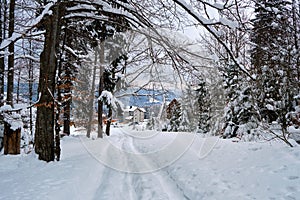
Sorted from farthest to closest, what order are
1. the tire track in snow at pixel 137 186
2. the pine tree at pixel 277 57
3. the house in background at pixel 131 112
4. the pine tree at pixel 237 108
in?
1. the house in background at pixel 131 112
2. the pine tree at pixel 237 108
3. the pine tree at pixel 277 57
4. the tire track in snow at pixel 137 186

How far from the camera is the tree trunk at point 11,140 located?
7.90 m

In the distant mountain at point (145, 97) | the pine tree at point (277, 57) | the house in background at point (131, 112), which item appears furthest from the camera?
the house in background at point (131, 112)

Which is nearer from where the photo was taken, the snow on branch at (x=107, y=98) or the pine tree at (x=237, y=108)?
the pine tree at (x=237, y=108)

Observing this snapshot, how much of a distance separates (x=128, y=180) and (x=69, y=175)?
4.03ft

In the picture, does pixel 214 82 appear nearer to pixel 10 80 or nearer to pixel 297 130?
pixel 297 130

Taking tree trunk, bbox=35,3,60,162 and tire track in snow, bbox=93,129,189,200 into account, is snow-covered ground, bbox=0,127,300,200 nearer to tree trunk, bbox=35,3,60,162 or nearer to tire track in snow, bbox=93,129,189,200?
tire track in snow, bbox=93,129,189,200

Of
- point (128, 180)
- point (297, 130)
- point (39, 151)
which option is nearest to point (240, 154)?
Answer: point (297, 130)

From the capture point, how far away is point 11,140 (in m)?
7.98

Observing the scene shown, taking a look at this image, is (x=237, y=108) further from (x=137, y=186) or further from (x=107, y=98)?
(x=137, y=186)

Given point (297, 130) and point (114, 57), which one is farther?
point (114, 57)

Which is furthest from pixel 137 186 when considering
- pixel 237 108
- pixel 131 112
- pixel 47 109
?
pixel 131 112

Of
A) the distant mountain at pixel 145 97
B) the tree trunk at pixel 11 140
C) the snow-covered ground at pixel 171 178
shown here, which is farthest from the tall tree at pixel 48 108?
the distant mountain at pixel 145 97

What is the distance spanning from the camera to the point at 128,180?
5.41 meters

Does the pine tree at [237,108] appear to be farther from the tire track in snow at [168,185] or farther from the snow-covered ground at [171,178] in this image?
the tire track in snow at [168,185]
